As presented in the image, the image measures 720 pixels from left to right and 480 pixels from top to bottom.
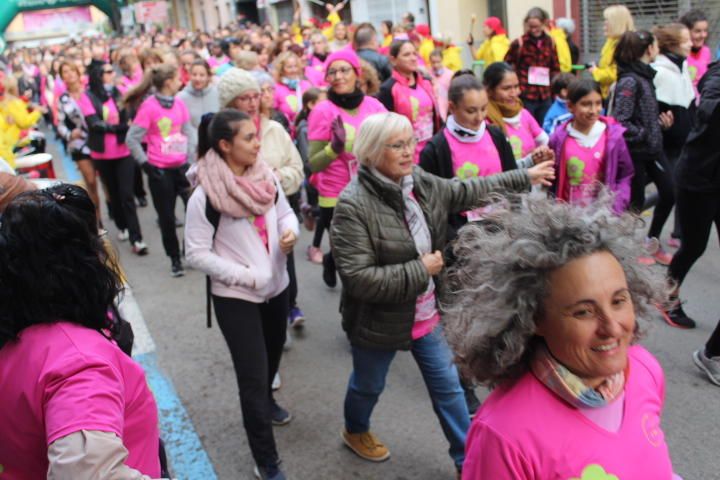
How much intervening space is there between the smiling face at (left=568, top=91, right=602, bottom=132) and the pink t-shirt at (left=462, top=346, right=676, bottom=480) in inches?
123

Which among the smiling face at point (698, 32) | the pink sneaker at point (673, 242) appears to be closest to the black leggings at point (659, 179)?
the pink sneaker at point (673, 242)

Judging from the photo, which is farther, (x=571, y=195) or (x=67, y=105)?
(x=67, y=105)

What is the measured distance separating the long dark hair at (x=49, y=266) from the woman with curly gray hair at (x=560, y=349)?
1.01 meters

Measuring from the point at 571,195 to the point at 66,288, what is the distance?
355 centimetres

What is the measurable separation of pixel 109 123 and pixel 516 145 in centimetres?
474

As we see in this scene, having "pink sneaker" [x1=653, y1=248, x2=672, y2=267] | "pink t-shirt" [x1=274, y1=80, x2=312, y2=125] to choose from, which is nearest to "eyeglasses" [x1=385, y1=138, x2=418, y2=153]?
"pink sneaker" [x1=653, y1=248, x2=672, y2=267]

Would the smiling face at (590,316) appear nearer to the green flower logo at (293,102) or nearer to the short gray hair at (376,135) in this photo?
the short gray hair at (376,135)

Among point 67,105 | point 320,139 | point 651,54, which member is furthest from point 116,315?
point 67,105

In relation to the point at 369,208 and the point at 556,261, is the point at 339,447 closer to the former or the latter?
the point at 369,208

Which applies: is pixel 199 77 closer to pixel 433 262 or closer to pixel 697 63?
pixel 433 262

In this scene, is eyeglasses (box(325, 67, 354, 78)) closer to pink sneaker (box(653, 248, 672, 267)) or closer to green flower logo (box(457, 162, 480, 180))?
green flower logo (box(457, 162, 480, 180))

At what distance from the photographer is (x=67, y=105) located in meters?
7.77

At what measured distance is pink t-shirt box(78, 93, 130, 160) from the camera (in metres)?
7.43

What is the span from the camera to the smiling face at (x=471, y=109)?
3799mm
